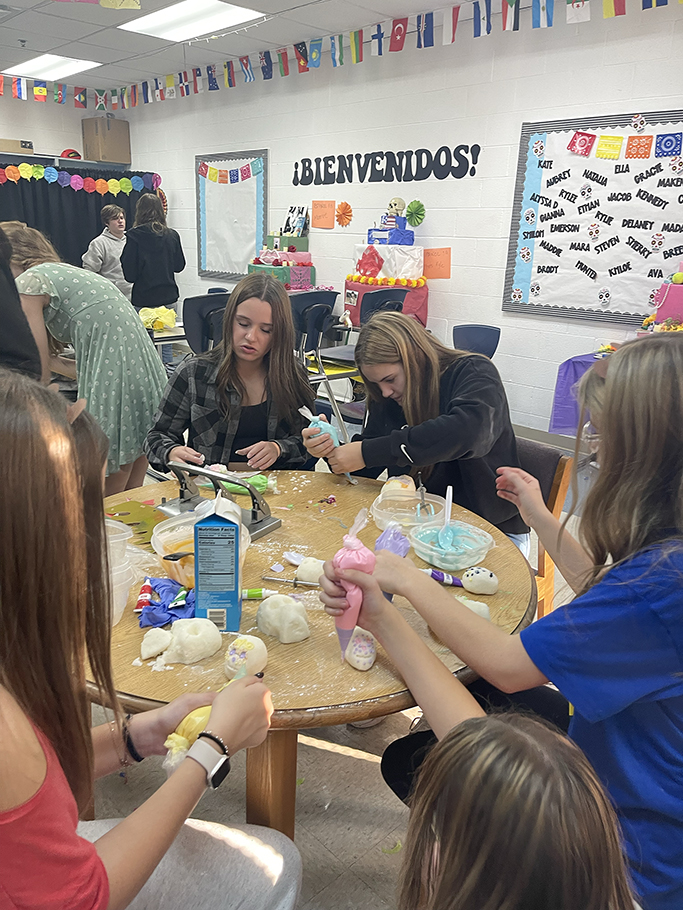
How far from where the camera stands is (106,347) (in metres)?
2.70

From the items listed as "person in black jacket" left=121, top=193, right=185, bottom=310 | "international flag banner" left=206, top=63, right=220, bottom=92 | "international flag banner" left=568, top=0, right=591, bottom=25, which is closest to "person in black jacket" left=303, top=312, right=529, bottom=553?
"international flag banner" left=568, top=0, right=591, bottom=25

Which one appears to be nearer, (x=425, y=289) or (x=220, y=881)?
(x=220, y=881)

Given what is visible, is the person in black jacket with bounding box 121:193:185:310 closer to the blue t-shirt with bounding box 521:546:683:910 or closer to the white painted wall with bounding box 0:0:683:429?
the white painted wall with bounding box 0:0:683:429

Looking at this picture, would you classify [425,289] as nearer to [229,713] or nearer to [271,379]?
[271,379]

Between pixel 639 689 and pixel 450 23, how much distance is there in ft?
16.6

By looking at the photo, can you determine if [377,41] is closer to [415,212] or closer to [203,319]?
[415,212]

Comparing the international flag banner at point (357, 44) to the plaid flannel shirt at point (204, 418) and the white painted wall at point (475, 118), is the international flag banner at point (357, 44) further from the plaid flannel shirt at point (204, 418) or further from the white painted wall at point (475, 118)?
the plaid flannel shirt at point (204, 418)

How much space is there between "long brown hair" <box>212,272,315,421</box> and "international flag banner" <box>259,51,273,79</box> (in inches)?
185

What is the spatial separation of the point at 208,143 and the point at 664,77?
4.84m

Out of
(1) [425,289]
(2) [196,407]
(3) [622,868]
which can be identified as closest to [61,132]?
(1) [425,289]

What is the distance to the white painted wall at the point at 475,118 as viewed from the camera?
158 inches

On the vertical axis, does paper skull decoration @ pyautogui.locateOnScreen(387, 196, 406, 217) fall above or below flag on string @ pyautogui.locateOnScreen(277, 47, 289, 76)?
below

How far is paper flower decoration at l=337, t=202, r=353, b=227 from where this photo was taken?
5762 mm

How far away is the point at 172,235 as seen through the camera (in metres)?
6.01
